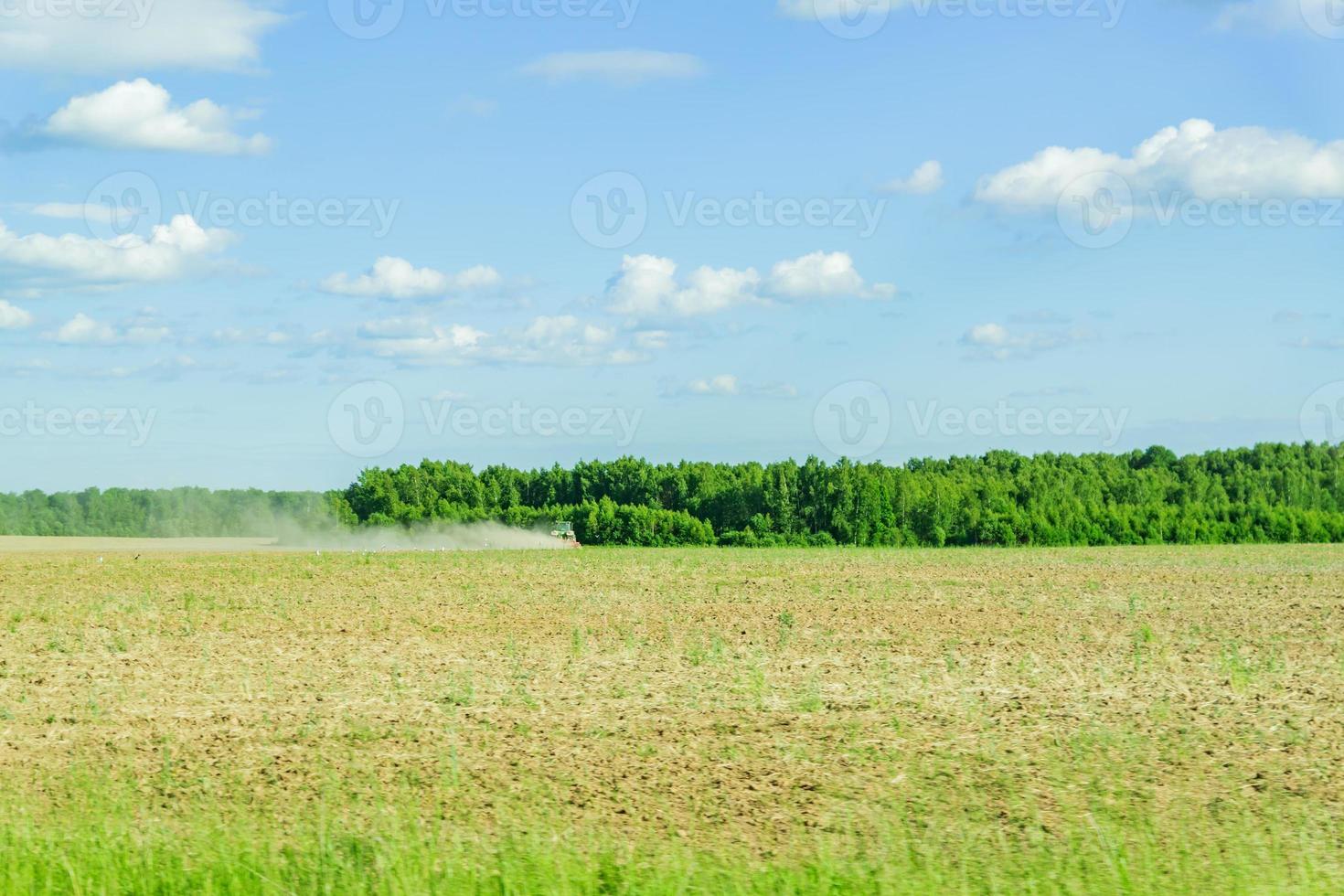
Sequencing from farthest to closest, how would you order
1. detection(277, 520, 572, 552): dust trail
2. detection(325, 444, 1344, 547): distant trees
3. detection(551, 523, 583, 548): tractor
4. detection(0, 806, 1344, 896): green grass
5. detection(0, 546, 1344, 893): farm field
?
detection(325, 444, 1344, 547): distant trees → detection(551, 523, 583, 548): tractor → detection(277, 520, 572, 552): dust trail → detection(0, 546, 1344, 893): farm field → detection(0, 806, 1344, 896): green grass

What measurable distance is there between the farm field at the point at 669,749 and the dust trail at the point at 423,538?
4587 cm

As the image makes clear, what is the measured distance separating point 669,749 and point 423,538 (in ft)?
214

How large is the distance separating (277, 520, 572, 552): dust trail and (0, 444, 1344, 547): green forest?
336cm

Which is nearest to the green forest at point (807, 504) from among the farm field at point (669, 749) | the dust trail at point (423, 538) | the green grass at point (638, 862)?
the dust trail at point (423, 538)

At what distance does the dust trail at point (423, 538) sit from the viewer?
7412 centimetres

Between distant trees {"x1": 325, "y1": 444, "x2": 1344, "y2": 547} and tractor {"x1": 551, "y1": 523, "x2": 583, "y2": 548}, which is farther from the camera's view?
distant trees {"x1": 325, "y1": 444, "x2": 1344, "y2": 547}

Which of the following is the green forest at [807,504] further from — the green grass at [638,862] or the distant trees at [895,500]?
the green grass at [638,862]

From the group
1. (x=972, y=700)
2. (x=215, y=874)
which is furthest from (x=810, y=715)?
(x=215, y=874)

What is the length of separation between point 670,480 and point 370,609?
73.6m

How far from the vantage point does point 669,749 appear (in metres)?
13.3

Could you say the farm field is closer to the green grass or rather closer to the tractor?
the green grass

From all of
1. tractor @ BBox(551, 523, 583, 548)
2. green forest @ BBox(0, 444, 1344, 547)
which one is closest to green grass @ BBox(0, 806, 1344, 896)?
tractor @ BBox(551, 523, 583, 548)

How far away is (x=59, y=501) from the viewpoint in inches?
4031

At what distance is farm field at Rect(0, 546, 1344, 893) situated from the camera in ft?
30.5
